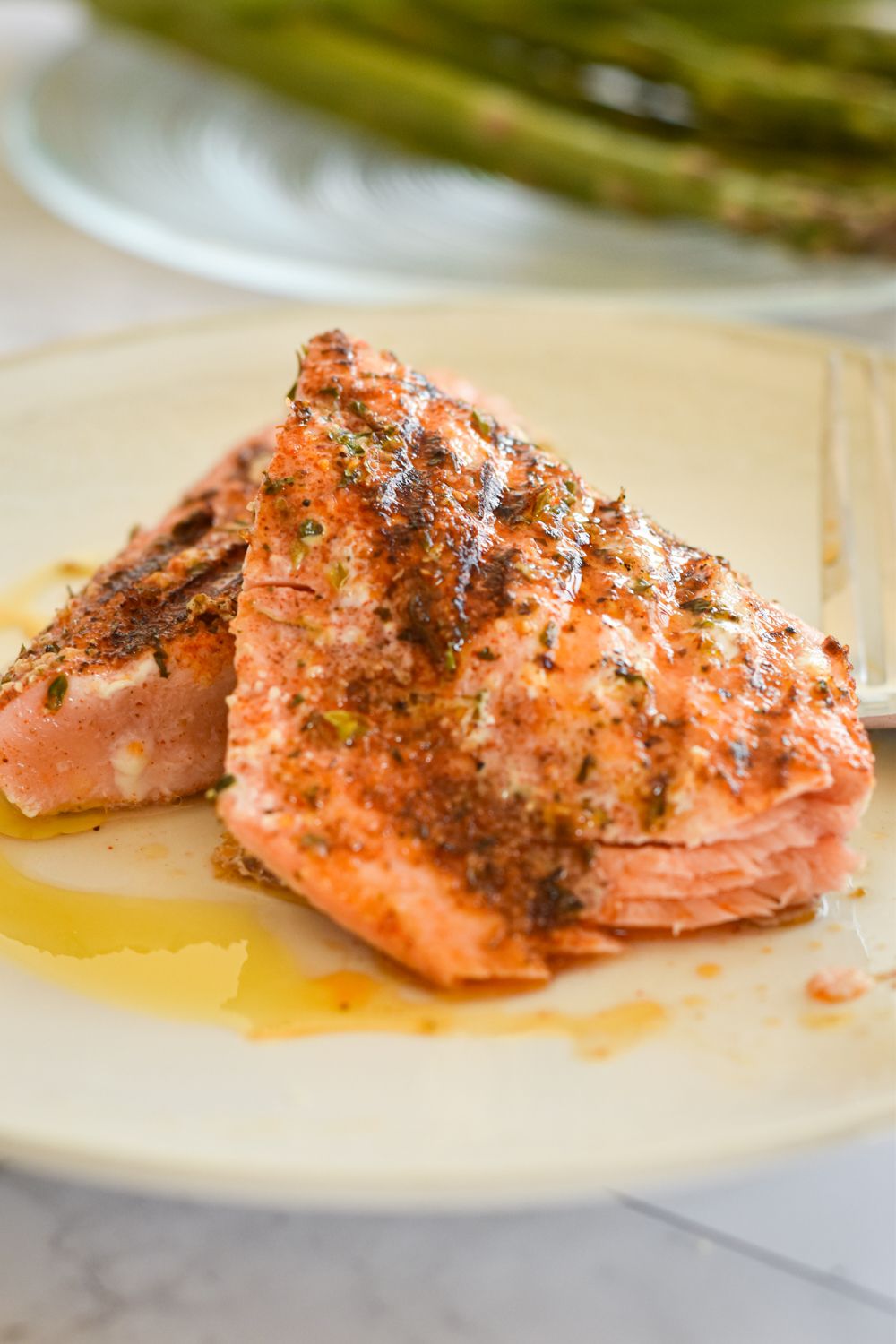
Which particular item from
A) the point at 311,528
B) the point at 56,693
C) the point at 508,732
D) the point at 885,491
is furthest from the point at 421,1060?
the point at 885,491

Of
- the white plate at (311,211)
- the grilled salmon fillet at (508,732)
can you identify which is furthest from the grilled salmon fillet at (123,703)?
the white plate at (311,211)

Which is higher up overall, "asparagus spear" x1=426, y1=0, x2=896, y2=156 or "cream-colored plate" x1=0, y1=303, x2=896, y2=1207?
"asparagus spear" x1=426, y1=0, x2=896, y2=156

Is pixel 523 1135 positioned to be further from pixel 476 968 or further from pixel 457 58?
pixel 457 58

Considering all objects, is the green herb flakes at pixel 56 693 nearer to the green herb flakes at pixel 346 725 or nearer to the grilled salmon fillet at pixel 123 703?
the grilled salmon fillet at pixel 123 703

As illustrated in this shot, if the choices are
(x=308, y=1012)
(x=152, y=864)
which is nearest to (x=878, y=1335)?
(x=308, y=1012)

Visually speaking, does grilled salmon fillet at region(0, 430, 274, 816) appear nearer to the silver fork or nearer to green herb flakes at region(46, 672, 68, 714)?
green herb flakes at region(46, 672, 68, 714)

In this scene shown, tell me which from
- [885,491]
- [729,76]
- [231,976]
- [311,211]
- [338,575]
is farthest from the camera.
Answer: [729,76]

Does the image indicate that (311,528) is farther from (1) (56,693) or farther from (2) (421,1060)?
(2) (421,1060)

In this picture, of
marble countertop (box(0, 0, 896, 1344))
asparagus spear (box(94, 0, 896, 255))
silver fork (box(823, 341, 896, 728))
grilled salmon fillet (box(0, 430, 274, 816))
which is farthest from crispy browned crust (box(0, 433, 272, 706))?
asparagus spear (box(94, 0, 896, 255))
